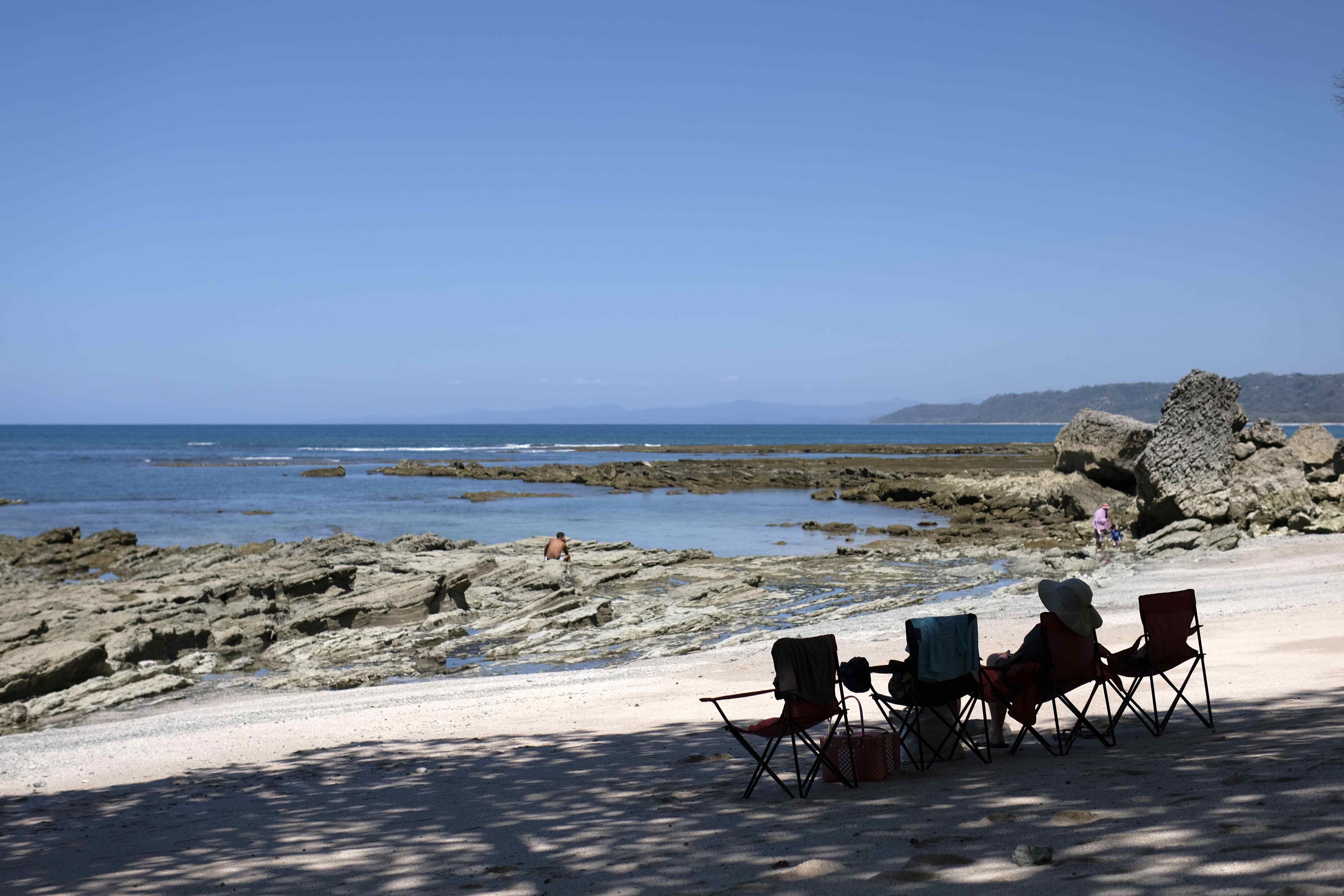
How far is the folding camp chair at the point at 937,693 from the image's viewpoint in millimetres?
5609

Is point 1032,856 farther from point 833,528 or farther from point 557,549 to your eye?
point 833,528

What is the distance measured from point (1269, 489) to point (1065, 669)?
54.9ft

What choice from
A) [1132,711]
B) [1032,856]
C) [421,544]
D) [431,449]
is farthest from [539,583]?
[431,449]

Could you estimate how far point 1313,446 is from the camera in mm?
20891

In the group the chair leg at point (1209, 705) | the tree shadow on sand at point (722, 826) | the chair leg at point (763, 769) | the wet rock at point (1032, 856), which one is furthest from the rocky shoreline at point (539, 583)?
the wet rock at point (1032, 856)

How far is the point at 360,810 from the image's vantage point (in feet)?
19.9

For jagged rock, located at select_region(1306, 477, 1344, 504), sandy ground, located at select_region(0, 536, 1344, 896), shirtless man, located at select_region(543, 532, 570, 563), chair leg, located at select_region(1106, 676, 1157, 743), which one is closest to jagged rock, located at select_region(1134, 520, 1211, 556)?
jagged rock, located at select_region(1306, 477, 1344, 504)

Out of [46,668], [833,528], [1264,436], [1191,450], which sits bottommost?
[833,528]

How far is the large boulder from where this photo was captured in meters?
20.9

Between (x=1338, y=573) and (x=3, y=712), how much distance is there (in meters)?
18.0

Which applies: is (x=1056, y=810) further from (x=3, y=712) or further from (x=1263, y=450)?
(x=1263, y=450)

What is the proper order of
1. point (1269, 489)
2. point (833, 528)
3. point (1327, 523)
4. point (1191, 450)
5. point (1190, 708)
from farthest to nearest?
point (833, 528)
point (1191, 450)
point (1269, 489)
point (1327, 523)
point (1190, 708)

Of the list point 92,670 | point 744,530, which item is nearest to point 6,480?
point 744,530

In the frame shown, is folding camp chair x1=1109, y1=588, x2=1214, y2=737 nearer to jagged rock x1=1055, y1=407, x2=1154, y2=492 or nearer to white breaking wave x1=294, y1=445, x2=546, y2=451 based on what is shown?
jagged rock x1=1055, y1=407, x2=1154, y2=492
